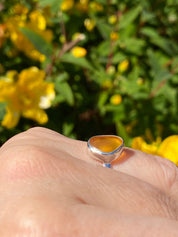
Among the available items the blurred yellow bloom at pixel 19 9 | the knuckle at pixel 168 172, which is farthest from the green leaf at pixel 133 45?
the knuckle at pixel 168 172

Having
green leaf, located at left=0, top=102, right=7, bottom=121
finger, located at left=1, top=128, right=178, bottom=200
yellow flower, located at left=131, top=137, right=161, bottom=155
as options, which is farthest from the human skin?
green leaf, located at left=0, top=102, right=7, bottom=121

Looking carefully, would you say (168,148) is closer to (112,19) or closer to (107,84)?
(107,84)

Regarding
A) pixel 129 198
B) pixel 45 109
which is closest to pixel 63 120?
pixel 45 109

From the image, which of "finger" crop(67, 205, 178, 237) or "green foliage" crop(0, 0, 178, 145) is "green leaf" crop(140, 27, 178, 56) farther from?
"finger" crop(67, 205, 178, 237)

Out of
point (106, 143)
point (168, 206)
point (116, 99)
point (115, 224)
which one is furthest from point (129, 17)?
point (115, 224)

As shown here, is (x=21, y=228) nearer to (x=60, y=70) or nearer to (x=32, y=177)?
(x=32, y=177)
